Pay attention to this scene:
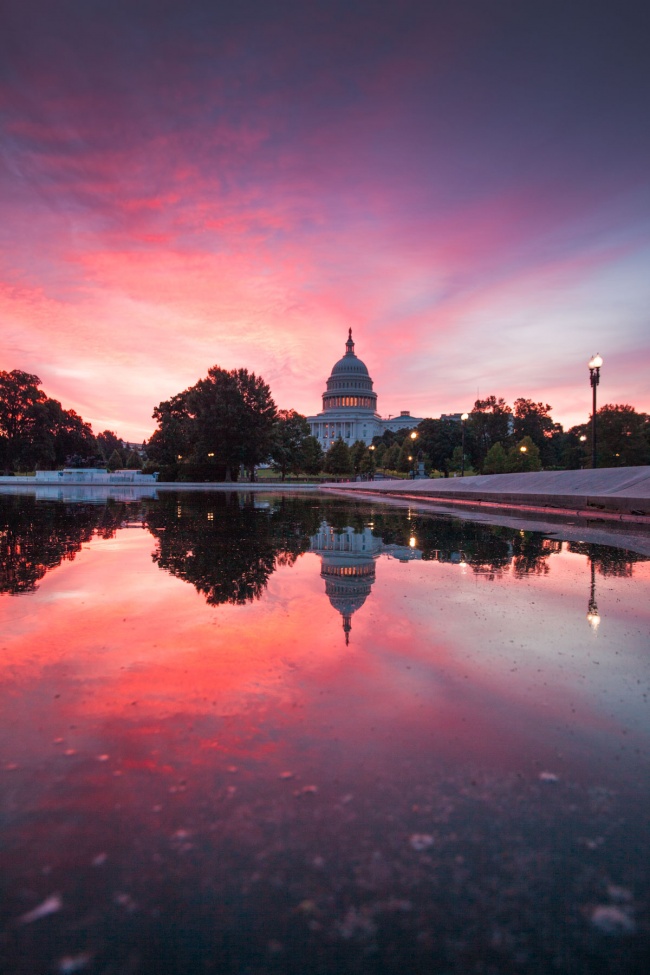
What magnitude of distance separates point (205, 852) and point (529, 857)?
121cm

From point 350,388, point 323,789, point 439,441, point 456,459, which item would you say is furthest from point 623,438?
point 350,388

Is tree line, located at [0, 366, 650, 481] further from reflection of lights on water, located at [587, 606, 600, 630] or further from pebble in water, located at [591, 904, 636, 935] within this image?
pebble in water, located at [591, 904, 636, 935]

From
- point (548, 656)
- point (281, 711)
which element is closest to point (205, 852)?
point (281, 711)

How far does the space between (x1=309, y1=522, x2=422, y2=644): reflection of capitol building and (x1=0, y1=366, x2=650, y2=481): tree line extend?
40.3m

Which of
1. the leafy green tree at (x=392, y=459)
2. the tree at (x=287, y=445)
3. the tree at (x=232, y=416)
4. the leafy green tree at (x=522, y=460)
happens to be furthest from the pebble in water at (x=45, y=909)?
the leafy green tree at (x=392, y=459)

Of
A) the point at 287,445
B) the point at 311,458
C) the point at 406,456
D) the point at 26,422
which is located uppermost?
the point at 26,422

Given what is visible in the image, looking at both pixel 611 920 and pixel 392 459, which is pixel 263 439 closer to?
pixel 392 459

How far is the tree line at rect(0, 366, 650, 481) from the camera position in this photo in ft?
189

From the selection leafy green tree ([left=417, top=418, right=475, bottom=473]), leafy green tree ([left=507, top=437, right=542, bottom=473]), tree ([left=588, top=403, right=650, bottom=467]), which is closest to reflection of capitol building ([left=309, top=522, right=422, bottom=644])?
tree ([left=588, top=403, right=650, bottom=467])

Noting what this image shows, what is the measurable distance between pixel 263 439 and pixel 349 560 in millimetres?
51012

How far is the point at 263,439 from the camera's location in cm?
5838

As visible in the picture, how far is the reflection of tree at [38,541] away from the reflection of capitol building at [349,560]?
3.58 m

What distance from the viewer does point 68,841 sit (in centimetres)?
202

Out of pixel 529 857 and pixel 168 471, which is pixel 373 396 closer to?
pixel 168 471
